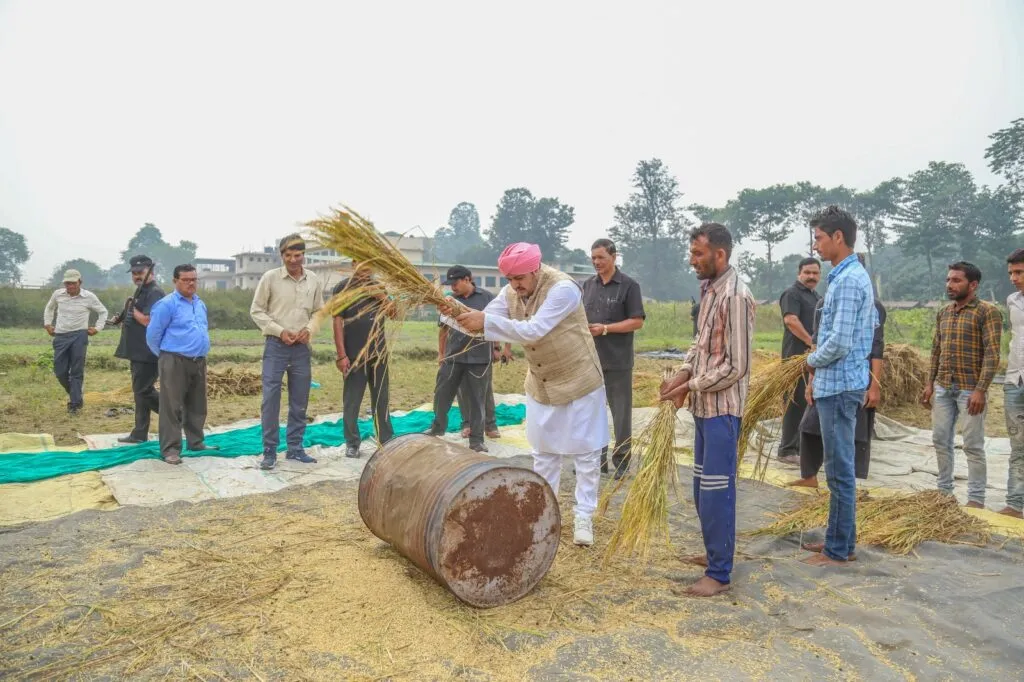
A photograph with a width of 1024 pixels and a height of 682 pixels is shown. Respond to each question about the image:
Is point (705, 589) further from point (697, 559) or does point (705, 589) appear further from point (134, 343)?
point (134, 343)

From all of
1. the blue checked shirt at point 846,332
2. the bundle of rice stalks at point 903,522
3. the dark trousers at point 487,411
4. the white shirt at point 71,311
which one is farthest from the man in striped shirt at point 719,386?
the white shirt at point 71,311

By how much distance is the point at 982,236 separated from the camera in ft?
143

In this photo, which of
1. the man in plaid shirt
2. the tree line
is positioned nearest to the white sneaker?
the man in plaid shirt

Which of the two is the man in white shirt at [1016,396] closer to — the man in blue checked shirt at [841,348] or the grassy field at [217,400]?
the man in blue checked shirt at [841,348]

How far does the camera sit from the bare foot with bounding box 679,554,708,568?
12.8 feet

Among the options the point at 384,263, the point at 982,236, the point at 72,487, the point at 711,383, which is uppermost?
the point at 982,236

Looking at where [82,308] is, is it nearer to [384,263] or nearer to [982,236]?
[384,263]

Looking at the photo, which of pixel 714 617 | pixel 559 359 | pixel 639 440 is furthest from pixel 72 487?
pixel 714 617

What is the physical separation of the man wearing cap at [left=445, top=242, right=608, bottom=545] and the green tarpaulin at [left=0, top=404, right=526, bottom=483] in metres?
3.27

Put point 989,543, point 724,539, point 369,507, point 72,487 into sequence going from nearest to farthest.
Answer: point 724,539, point 369,507, point 989,543, point 72,487

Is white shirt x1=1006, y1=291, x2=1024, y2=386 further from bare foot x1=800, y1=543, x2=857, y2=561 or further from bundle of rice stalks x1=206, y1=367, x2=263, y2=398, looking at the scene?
bundle of rice stalks x1=206, y1=367, x2=263, y2=398

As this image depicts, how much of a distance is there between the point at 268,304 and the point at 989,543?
5.61m

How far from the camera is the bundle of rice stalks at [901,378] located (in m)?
8.95

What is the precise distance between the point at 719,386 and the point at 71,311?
8.00m
